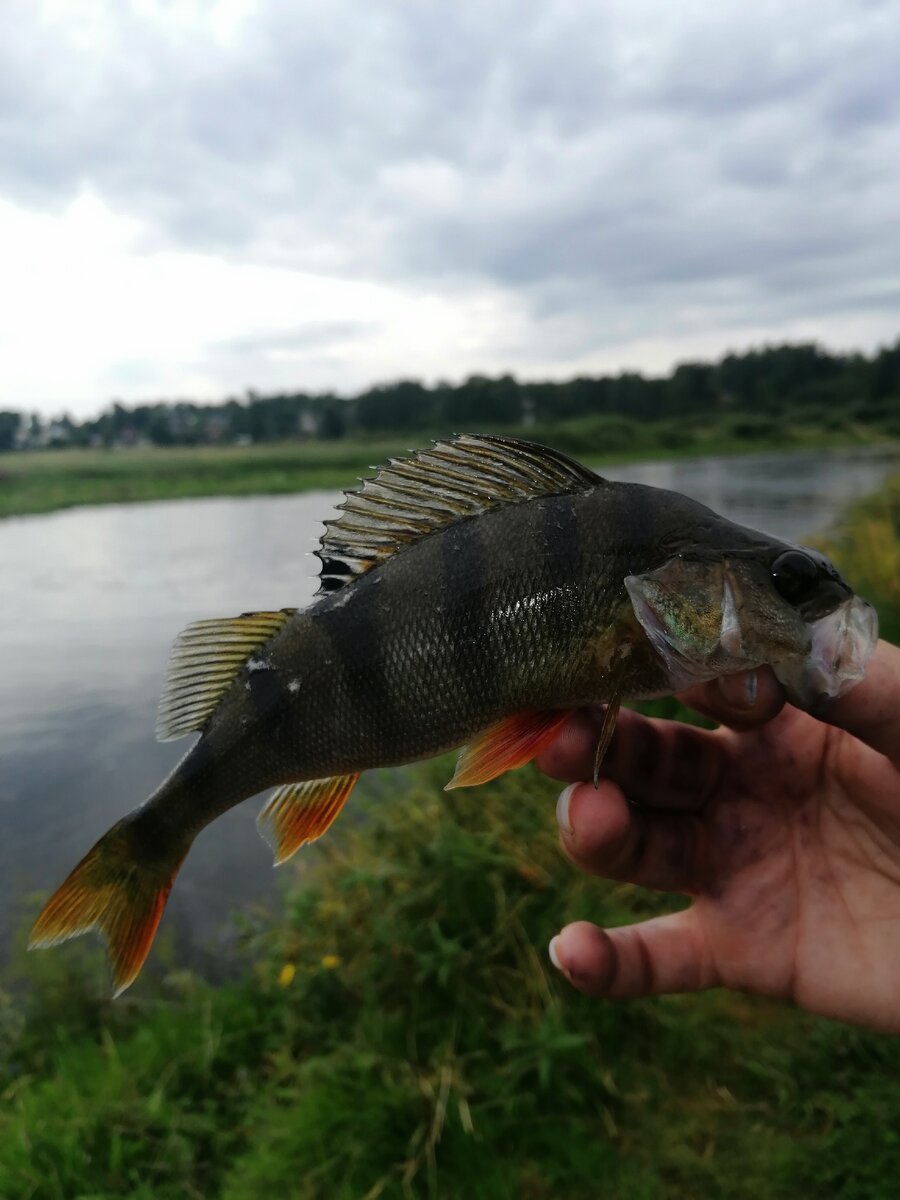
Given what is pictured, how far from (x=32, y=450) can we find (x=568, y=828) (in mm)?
33079

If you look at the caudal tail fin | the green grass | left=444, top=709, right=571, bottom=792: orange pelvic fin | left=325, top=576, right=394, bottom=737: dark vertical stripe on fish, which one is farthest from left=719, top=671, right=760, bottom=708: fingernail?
the green grass

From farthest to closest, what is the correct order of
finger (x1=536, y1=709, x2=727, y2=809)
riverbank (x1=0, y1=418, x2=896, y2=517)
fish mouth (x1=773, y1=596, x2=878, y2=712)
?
riverbank (x1=0, y1=418, x2=896, y2=517) → finger (x1=536, y1=709, x2=727, y2=809) → fish mouth (x1=773, y1=596, x2=878, y2=712)

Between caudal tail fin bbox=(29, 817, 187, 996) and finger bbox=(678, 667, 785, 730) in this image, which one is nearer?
finger bbox=(678, 667, 785, 730)

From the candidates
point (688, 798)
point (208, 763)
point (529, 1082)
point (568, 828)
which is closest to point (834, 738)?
point (688, 798)

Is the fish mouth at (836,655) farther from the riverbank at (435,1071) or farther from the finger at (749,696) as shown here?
the riverbank at (435,1071)

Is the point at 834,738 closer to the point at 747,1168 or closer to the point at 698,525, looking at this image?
the point at 698,525

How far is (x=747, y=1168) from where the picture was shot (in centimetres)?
311

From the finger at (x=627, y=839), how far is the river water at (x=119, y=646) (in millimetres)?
1168

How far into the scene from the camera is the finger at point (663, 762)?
2.34 m

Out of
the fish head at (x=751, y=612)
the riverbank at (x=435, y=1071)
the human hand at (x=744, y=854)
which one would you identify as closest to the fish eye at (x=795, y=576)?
the fish head at (x=751, y=612)

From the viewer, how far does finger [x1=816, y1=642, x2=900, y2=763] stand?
1.74 meters

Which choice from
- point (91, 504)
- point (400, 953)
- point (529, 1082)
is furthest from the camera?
point (91, 504)

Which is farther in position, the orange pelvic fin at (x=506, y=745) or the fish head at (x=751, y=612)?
the orange pelvic fin at (x=506, y=745)

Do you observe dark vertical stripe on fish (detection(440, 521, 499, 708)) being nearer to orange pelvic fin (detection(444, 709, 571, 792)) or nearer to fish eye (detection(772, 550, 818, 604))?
orange pelvic fin (detection(444, 709, 571, 792))
